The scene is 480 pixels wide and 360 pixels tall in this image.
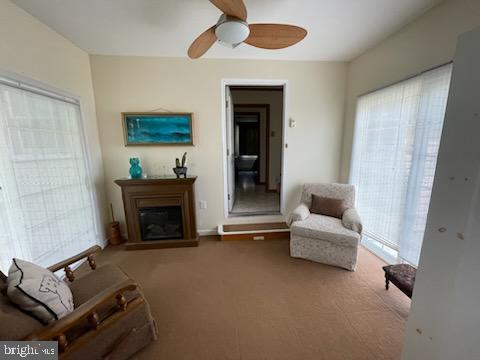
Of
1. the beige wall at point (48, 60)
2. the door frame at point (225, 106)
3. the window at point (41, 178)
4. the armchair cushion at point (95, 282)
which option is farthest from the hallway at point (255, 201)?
the beige wall at point (48, 60)

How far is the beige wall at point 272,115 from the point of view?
4684mm

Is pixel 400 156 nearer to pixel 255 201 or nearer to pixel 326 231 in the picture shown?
pixel 326 231

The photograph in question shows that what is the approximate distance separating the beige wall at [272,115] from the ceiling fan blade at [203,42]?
301cm

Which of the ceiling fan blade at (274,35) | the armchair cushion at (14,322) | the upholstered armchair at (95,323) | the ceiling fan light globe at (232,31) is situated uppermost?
the ceiling fan blade at (274,35)

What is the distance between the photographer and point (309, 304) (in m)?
1.65

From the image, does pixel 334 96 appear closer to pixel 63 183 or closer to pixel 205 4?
pixel 205 4

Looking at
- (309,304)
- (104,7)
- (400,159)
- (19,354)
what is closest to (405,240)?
(400,159)

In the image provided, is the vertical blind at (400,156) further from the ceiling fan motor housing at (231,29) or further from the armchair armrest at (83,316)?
A: the armchair armrest at (83,316)

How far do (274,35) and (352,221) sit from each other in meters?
1.97

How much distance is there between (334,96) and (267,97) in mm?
2193

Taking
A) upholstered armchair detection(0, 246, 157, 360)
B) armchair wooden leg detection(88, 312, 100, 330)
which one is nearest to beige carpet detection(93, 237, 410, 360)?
upholstered armchair detection(0, 246, 157, 360)

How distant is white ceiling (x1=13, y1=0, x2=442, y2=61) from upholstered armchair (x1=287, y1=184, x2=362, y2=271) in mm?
1767

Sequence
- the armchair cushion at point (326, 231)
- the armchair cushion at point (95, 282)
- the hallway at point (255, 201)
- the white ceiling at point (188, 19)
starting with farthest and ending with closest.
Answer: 1. the hallway at point (255, 201)
2. the armchair cushion at point (326, 231)
3. the white ceiling at point (188, 19)
4. the armchair cushion at point (95, 282)

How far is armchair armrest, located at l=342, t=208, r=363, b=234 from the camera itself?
2.05 meters
